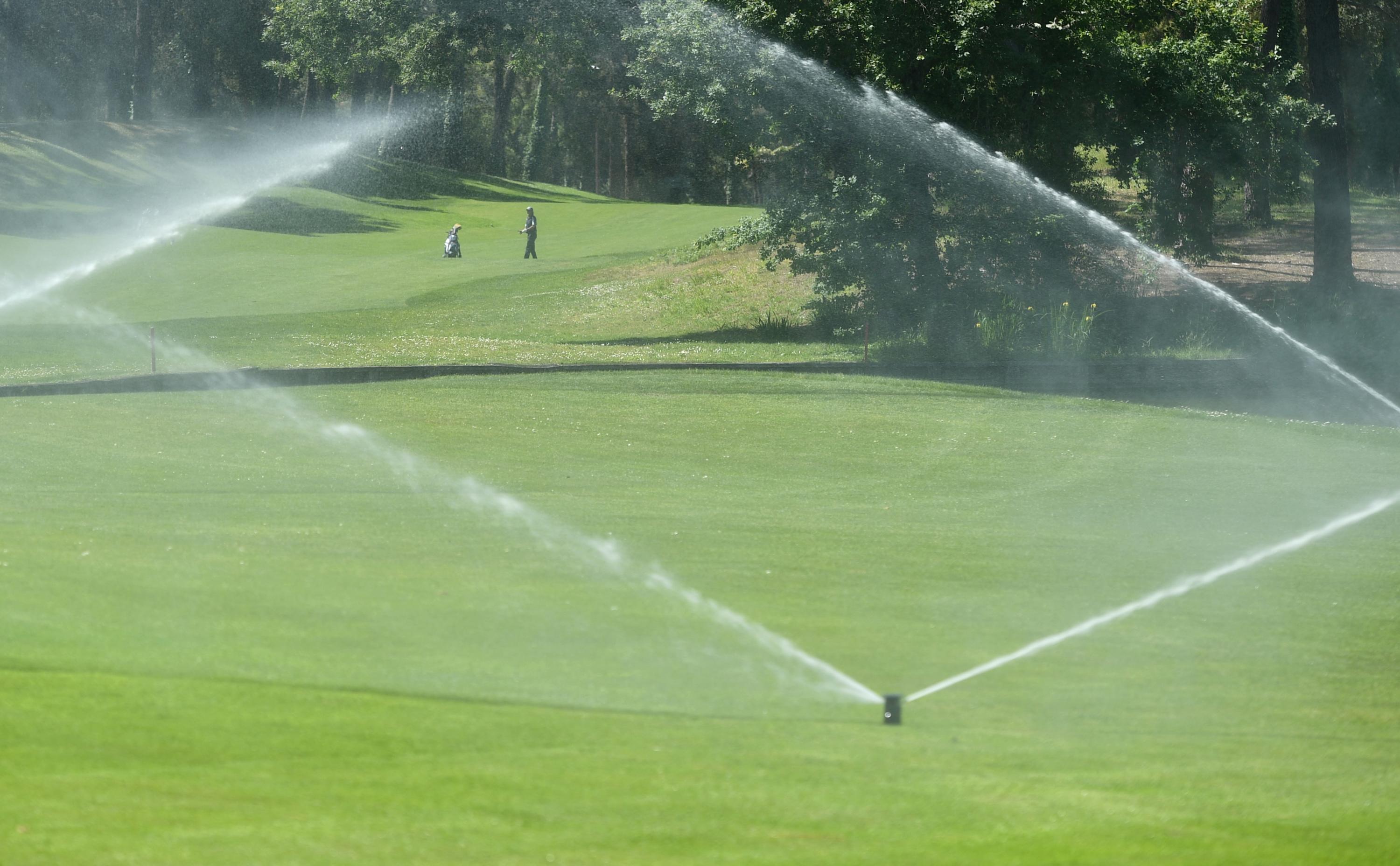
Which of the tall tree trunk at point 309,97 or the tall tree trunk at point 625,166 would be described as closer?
the tall tree trunk at point 309,97

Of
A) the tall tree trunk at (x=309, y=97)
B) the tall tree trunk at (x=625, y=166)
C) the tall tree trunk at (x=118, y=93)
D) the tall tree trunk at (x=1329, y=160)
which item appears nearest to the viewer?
the tall tree trunk at (x=1329, y=160)

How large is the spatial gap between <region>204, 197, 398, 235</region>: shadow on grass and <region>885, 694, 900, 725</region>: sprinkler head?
48114 millimetres

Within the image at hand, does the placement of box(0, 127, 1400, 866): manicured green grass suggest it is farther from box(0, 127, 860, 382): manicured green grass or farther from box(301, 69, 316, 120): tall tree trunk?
box(301, 69, 316, 120): tall tree trunk

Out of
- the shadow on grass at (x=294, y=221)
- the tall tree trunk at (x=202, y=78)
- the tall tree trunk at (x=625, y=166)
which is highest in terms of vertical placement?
the tall tree trunk at (x=202, y=78)

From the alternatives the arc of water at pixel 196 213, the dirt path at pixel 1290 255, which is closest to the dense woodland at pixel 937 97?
the dirt path at pixel 1290 255

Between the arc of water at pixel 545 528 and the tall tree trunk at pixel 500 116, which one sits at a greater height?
the tall tree trunk at pixel 500 116

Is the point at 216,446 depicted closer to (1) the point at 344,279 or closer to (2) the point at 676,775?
(2) the point at 676,775

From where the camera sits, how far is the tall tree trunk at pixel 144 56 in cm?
8305

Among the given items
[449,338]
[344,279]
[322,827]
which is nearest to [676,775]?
[322,827]

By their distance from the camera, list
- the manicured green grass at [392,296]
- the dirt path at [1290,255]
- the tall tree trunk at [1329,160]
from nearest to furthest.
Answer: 1. the manicured green grass at [392,296]
2. the tall tree trunk at [1329,160]
3. the dirt path at [1290,255]

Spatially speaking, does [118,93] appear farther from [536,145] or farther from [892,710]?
[892,710]

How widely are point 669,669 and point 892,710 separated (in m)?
1.37

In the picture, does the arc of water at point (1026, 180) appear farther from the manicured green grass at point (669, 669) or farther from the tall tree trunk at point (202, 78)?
the tall tree trunk at point (202, 78)

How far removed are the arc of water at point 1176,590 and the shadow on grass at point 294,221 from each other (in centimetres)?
4376
